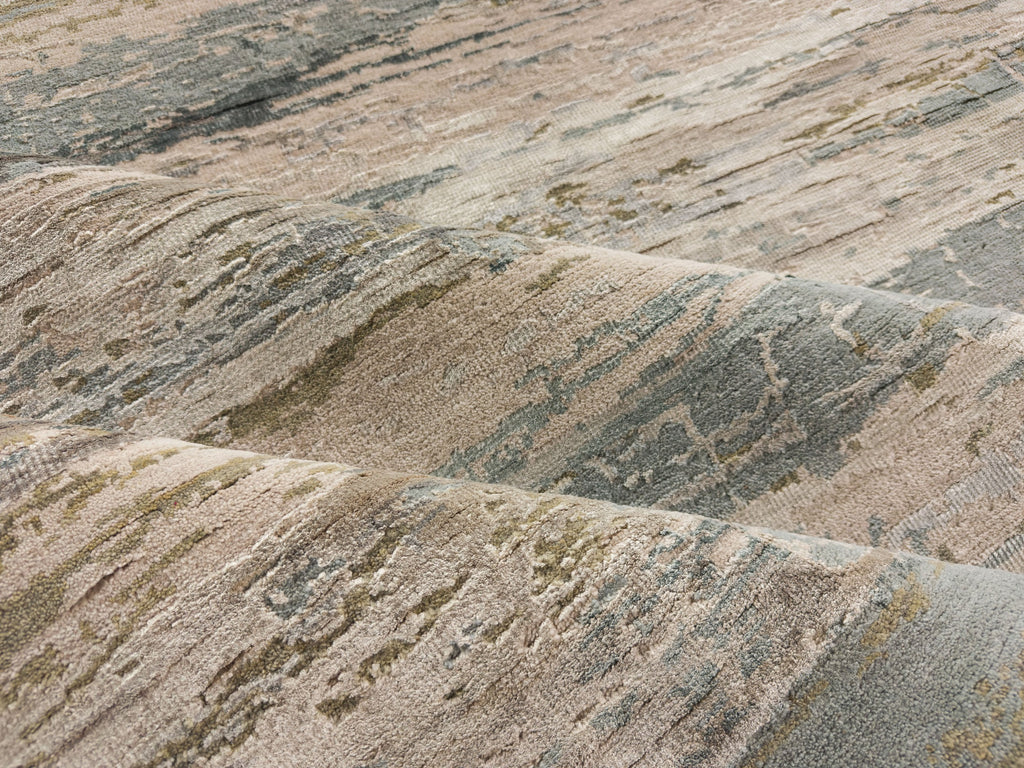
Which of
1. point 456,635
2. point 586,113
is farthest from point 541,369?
point 586,113

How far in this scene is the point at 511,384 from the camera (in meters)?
1.13

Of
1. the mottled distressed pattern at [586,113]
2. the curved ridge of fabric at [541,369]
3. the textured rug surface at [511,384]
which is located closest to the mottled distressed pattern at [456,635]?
the textured rug surface at [511,384]

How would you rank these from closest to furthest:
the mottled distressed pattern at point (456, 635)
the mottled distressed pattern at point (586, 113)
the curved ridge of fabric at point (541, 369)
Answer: the mottled distressed pattern at point (456, 635) → the curved ridge of fabric at point (541, 369) → the mottled distressed pattern at point (586, 113)

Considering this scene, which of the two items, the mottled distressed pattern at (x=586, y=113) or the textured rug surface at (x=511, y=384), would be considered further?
the mottled distressed pattern at (x=586, y=113)

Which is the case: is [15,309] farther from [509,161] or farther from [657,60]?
[657,60]

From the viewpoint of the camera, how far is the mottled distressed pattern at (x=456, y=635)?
699 mm

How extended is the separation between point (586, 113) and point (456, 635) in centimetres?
137

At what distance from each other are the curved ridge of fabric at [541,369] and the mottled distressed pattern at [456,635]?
0.86 feet

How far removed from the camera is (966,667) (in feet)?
2.38

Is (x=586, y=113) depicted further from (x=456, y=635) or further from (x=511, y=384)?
(x=456, y=635)

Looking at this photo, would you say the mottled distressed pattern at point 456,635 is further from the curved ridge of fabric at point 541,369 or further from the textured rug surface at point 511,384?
the curved ridge of fabric at point 541,369

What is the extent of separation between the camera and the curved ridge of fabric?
1.08m

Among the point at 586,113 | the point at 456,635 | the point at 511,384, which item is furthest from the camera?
the point at 586,113

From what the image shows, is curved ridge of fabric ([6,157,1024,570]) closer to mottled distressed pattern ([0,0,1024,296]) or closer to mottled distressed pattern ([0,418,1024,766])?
mottled distressed pattern ([0,418,1024,766])
